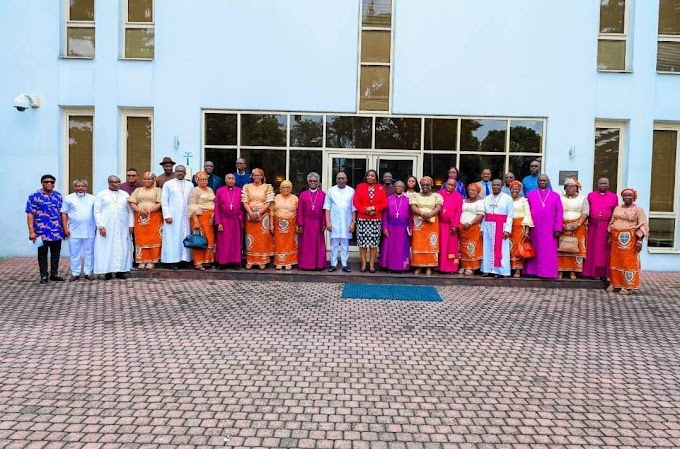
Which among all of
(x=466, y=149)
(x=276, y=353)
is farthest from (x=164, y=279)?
(x=466, y=149)

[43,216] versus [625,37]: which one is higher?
[625,37]

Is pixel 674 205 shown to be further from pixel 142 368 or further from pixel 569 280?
pixel 142 368

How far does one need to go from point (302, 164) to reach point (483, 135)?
13.5 ft

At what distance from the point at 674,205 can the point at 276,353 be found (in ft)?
36.0

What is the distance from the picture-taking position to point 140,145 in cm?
1259

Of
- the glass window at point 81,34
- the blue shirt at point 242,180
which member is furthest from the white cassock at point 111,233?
the glass window at point 81,34

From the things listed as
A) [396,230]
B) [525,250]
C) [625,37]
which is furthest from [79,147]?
[625,37]

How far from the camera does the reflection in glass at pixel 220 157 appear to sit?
1237 centimetres

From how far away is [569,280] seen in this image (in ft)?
32.9

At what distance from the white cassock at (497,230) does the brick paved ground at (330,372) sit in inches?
59.9

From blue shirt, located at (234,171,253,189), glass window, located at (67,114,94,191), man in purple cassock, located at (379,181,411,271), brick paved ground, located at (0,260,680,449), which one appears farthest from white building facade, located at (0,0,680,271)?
brick paved ground, located at (0,260,680,449)

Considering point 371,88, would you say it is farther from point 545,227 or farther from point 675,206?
point 675,206

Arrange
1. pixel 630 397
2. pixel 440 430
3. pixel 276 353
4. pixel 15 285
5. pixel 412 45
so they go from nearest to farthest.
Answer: pixel 440 430
pixel 630 397
pixel 276 353
pixel 15 285
pixel 412 45

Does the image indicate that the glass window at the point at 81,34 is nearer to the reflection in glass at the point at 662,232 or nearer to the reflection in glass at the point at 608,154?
the reflection in glass at the point at 608,154
